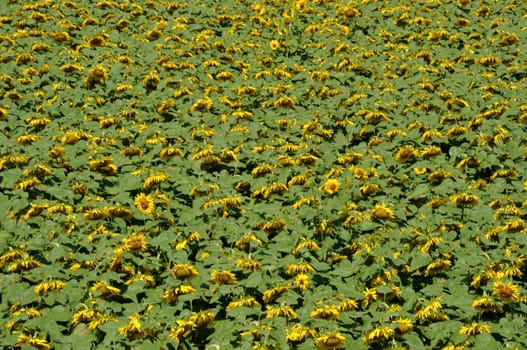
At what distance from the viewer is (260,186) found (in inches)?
206

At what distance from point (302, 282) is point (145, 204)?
1.55m

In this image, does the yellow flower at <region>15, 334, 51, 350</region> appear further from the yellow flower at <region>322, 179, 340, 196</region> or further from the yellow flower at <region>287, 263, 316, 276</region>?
the yellow flower at <region>322, 179, 340, 196</region>

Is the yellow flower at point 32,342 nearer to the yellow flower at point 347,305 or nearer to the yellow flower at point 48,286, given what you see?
the yellow flower at point 48,286

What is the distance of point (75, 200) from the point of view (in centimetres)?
509

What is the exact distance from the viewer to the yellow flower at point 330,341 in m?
3.52

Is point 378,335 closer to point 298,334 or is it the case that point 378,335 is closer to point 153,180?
point 298,334

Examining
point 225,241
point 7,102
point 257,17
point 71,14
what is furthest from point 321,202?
point 71,14

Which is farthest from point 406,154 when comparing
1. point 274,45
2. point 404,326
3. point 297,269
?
point 274,45

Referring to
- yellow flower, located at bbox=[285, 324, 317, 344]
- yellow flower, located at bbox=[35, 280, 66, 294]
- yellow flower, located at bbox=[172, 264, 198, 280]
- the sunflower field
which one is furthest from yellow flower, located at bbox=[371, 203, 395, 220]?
yellow flower, located at bbox=[35, 280, 66, 294]

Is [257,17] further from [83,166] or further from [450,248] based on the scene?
[450,248]

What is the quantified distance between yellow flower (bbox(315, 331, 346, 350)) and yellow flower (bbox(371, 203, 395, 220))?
1494 millimetres

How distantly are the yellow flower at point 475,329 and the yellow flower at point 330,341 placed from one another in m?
0.76

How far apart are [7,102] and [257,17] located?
4.43m

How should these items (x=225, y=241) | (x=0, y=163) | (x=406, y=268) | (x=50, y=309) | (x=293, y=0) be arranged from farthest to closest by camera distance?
(x=293, y=0), (x=0, y=163), (x=225, y=241), (x=406, y=268), (x=50, y=309)
